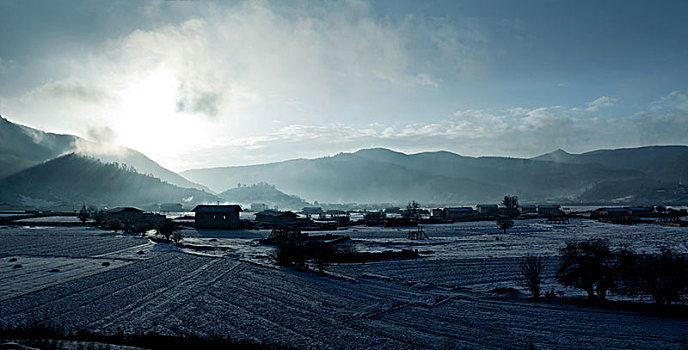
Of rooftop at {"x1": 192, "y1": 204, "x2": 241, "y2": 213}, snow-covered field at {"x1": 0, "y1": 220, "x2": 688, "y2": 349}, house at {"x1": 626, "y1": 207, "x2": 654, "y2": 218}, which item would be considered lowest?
snow-covered field at {"x1": 0, "y1": 220, "x2": 688, "y2": 349}

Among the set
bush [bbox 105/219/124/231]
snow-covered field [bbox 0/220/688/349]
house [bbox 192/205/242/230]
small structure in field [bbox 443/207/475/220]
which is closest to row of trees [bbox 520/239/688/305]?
snow-covered field [bbox 0/220/688/349]

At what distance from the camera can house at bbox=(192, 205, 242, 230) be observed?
65.3 meters

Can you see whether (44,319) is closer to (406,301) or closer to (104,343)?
(104,343)

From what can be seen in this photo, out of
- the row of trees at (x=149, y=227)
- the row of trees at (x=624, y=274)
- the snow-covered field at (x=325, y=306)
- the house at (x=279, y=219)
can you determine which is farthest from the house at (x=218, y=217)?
the row of trees at (x=624, y=274)

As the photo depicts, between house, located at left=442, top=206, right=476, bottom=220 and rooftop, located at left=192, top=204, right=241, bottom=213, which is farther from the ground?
rooftop, located at left=192, top=204, right=241, bottom=213

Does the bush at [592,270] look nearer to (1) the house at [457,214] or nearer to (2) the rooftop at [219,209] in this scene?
(2) the rooftop at [219,209]

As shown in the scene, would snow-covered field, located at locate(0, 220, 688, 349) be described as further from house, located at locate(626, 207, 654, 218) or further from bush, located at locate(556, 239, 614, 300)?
house, located at locate(626, 207, 654, 218)

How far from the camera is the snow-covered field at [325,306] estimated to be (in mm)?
13117

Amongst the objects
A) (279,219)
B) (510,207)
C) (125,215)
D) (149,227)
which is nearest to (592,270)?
(149,227)

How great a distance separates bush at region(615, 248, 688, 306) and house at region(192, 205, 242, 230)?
5722 centimetres

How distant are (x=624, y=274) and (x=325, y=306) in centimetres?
1309

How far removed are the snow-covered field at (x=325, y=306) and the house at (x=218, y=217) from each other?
36.5m

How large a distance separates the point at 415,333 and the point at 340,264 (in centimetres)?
1644

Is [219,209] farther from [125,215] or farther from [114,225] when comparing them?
[125,215]
